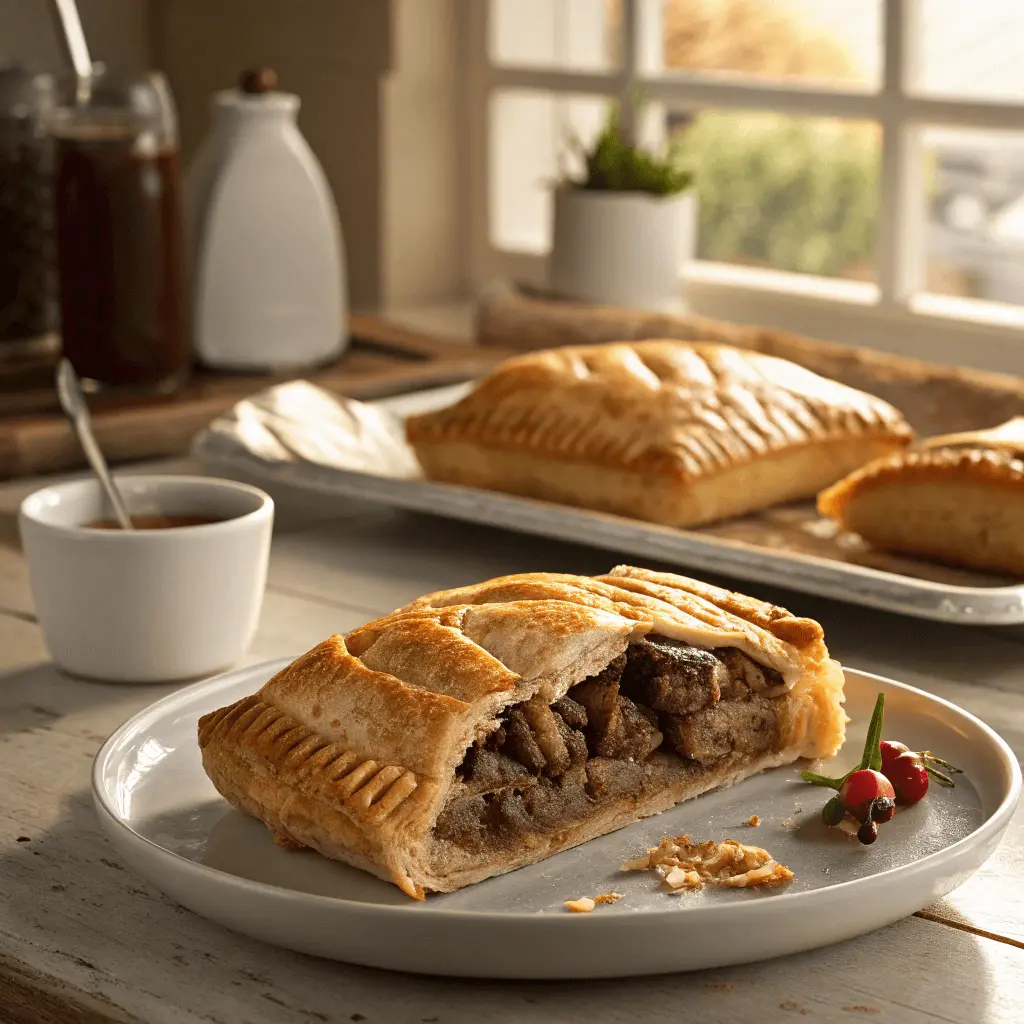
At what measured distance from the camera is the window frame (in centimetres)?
254

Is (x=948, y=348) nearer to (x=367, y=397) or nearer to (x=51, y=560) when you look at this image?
(x=367, y=397)

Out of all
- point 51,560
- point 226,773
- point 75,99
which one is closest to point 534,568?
point 51,560

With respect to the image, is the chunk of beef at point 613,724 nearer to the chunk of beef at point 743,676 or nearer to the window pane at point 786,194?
the chunk of beef at point 743,676

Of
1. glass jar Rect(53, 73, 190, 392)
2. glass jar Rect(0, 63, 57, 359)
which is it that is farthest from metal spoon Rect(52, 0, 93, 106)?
glass jar Rect(0, 63, 57, 359)

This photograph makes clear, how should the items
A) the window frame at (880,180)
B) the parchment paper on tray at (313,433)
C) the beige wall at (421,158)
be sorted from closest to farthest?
the parchment paper on tray at (313,433) < the window frame at (880,180) < the beige wall at (421,158)

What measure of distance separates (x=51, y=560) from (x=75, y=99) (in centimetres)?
103

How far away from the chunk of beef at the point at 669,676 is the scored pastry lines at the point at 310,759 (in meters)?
0.19

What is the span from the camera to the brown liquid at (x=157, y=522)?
1.43m

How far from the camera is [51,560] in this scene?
52.8 inches

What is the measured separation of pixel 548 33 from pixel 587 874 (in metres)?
2.42

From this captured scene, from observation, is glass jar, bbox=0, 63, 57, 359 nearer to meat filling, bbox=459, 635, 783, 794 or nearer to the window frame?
the window frame

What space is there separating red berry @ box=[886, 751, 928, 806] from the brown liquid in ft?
2.04

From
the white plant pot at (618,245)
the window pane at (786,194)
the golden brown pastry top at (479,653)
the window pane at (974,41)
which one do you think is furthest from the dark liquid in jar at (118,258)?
the window pane at (786,194)

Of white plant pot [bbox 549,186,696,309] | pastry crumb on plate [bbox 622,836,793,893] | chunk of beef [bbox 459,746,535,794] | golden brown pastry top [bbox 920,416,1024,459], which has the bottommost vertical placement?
pastry crumb on plate [bbox 622,836,793,893]
